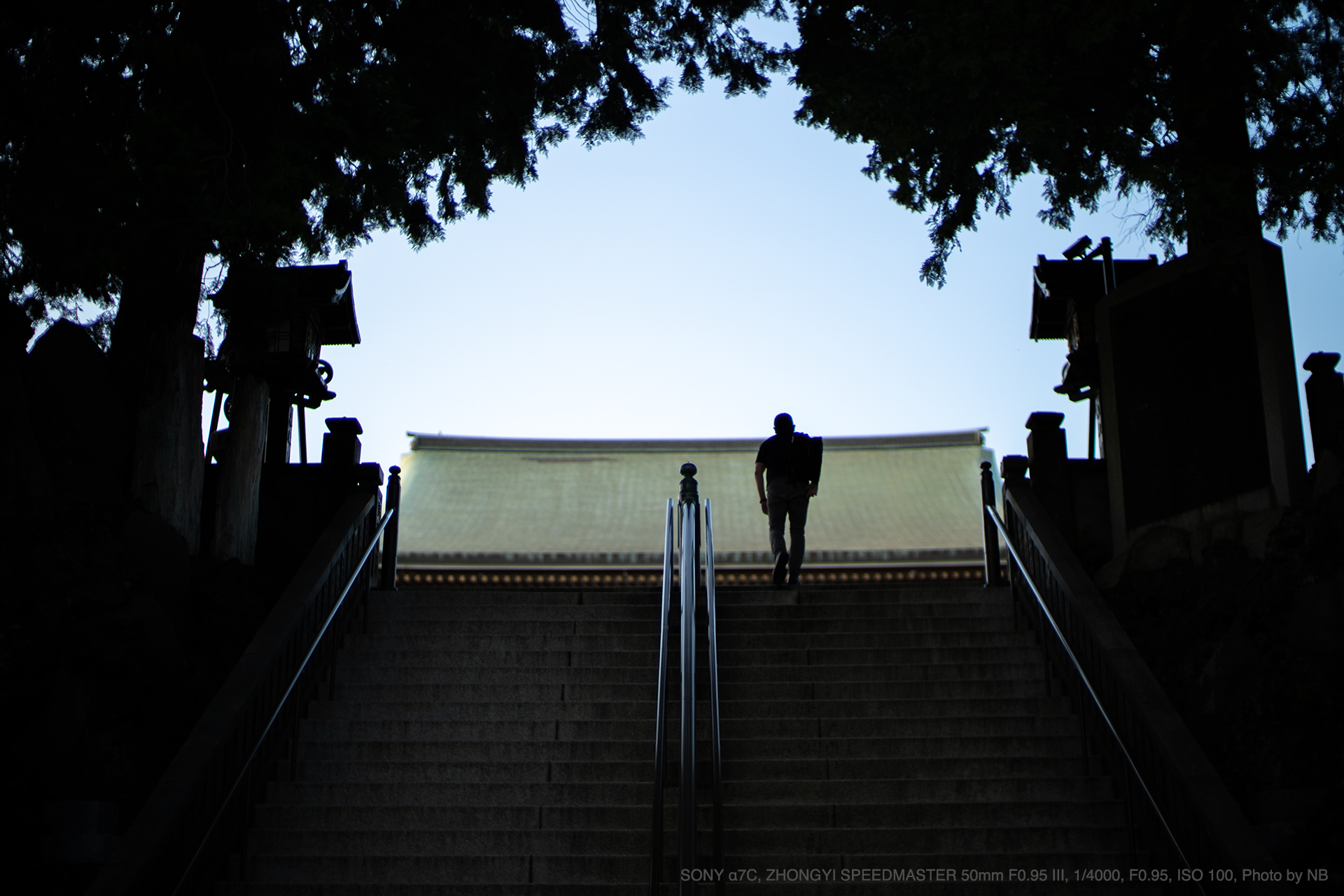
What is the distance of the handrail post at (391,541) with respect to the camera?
9688mm

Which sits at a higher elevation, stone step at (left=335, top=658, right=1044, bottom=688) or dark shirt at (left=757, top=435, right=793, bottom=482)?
dark shirt at (left=757, top=435, right=793, bottom=482)

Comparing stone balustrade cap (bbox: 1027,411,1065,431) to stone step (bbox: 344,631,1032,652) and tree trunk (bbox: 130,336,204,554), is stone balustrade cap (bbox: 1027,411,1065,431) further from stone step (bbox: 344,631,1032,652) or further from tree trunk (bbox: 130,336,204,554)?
tree trunk (bbox: 130,336,204,554)

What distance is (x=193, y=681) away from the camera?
23.9 ft

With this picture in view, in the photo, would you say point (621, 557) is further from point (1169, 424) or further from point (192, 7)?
point (192, 7)

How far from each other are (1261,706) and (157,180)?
6475 mm

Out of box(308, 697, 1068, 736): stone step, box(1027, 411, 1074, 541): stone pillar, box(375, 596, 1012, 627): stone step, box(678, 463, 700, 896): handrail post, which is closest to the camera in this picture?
box(678, 463, 700, 896): handrail post

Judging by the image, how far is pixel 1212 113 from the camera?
24.6 feet

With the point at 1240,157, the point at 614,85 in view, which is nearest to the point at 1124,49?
the point at 1240,157

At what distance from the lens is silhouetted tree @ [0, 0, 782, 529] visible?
612 centimetres

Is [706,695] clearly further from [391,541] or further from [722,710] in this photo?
[391,541]

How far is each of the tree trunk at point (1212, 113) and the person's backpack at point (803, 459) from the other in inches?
116

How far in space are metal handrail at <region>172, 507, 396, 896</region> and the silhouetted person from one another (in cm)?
A: 294

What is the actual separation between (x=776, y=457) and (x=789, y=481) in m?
0.20

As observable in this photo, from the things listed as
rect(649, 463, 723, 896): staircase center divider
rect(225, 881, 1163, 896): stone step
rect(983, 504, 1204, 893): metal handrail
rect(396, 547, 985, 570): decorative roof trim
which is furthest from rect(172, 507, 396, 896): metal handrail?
rect(983, 504, 1204, 893): metal handrail
